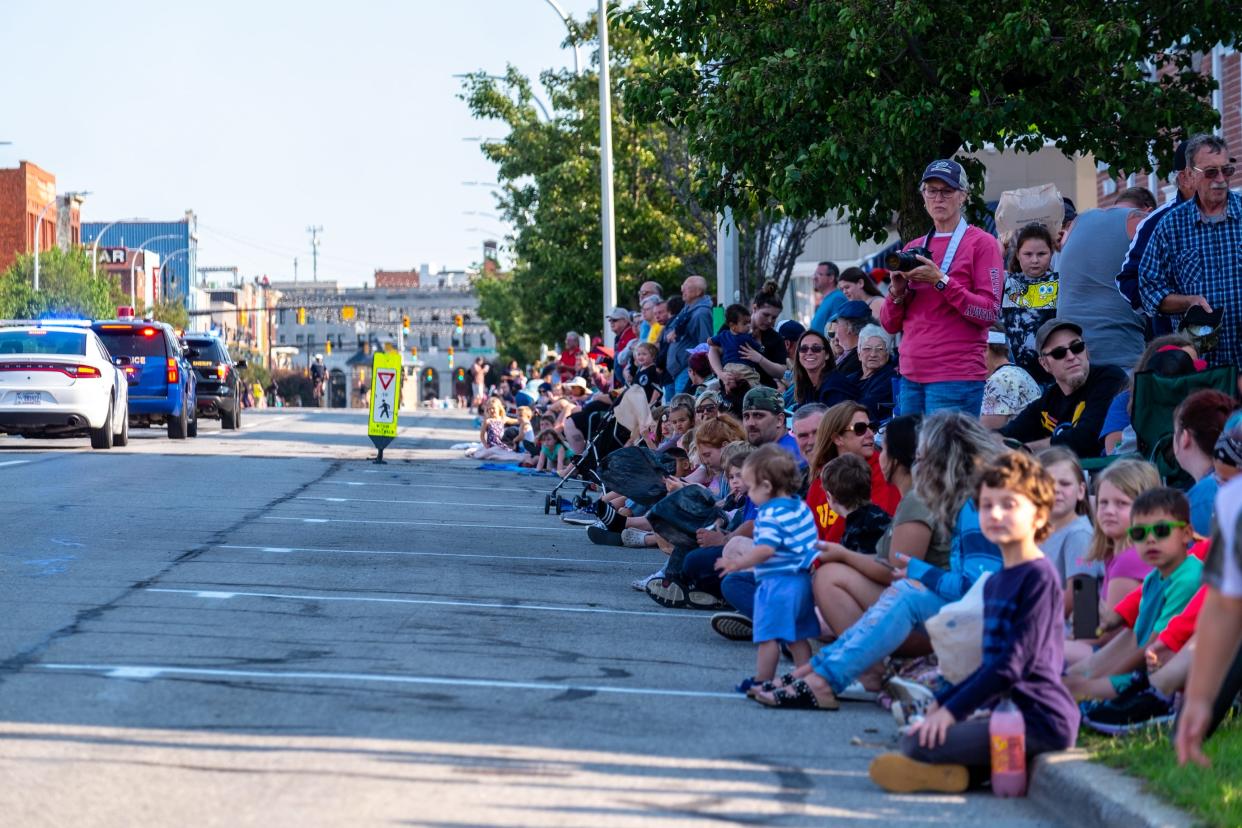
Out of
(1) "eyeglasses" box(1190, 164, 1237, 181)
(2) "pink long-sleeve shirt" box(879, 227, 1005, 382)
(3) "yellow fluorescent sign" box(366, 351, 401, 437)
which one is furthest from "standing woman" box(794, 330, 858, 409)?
(3) "yellow fluorescent sign" box(366, 351, 401, 437)

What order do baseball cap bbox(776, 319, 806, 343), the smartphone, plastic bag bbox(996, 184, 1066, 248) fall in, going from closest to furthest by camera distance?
the smartphone → plastic bag bbox(996, 184, 1066, 248) → baseball cap bbox(776, 319, 806, 343)

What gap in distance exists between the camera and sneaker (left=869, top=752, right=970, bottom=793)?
6.43m

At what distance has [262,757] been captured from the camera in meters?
6.48

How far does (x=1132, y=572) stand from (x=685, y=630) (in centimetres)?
339

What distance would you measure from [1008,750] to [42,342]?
72.0 feet

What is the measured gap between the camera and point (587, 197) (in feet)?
138

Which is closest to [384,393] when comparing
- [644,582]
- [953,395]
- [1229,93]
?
[1229,93]

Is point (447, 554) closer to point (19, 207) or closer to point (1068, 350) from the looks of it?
point (1068, 350)

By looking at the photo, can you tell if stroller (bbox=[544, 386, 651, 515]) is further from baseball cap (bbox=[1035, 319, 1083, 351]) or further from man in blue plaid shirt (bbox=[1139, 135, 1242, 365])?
man in blue plaid shirt (bbox=[1139, 135, 1242, 365])

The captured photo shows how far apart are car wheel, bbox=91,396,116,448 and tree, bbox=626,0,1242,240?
1228 centimetres

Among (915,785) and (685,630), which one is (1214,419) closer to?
(915,785)

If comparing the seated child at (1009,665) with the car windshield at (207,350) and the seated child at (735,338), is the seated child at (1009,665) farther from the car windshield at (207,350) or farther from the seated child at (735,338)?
the car windshield at (207,350)

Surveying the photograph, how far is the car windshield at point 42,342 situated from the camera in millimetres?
26109

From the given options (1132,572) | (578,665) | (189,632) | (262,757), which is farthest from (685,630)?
(262,757)
